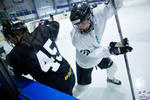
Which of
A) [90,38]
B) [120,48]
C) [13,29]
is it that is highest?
[13,29]

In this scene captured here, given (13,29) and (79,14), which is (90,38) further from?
(13,29)

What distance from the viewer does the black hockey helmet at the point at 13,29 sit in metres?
0.54

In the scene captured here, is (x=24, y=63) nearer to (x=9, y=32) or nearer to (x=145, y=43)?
(x=9, y=32)

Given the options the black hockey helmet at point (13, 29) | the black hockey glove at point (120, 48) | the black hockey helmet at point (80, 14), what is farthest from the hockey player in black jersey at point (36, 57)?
the black hockey glove at point (120, 48)

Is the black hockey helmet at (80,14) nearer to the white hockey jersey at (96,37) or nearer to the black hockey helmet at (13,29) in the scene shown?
the white hockey jersey at (96,37)

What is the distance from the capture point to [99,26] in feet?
3.54

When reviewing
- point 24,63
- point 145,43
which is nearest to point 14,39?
point 24,63

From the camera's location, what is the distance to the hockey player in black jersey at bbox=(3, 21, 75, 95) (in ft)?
1.99

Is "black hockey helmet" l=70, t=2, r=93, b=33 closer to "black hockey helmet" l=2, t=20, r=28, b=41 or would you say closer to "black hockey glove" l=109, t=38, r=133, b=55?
"black hockey glove" l=109, t=38, r=133, b=55

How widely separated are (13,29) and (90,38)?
645 mm

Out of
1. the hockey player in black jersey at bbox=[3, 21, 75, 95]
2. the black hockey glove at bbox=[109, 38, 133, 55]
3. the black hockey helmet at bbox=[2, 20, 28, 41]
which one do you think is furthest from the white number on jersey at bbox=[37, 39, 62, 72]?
the black hockey glove at bbox=[109, 38, 133, 55]

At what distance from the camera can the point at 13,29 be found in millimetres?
573

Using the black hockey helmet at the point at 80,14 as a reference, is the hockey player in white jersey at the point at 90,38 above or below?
below

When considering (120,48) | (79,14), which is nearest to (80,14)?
(79,14)
